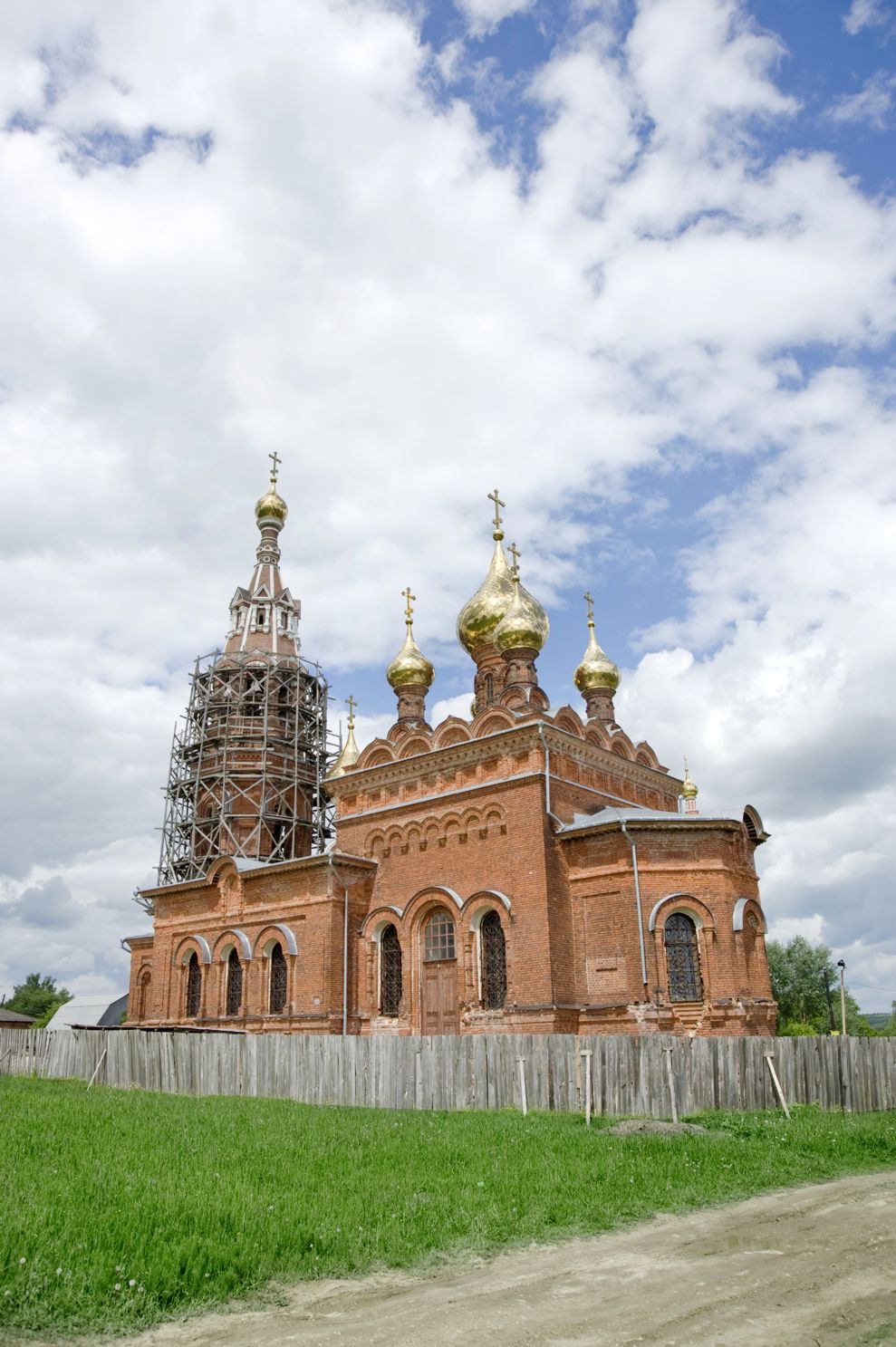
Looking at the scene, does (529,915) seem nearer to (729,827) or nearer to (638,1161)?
(729,827)

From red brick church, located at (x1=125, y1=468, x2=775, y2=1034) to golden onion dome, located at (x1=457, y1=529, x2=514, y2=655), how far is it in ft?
0.18

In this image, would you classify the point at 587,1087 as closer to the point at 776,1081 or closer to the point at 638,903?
the point at 776,1081

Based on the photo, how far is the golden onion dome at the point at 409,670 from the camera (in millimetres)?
26234

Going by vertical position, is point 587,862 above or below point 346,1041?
above

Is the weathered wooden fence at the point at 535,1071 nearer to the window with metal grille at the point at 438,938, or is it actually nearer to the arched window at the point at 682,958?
the arched window at the point at 682,958

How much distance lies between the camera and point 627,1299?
5504mm

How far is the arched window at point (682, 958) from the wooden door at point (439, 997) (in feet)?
14.7

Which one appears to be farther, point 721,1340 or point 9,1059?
point 9,1059

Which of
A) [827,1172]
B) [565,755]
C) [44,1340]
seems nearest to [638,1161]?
[827,1172]

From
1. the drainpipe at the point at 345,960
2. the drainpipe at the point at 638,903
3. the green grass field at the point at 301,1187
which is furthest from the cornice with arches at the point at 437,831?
the green grass field at the point at 301,1187

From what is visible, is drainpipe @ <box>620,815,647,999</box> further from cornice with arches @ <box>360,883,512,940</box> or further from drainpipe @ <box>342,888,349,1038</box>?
drainpipe @ <box>342,888,349,1038</box>

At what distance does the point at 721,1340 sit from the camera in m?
4.81

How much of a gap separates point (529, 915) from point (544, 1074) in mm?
5573

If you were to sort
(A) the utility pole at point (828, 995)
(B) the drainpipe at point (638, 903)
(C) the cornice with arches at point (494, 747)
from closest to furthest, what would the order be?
(B) the drainpipe at point (638, 903)
(C) the cornice with arches at point (494, 747)
(A) the utility pole at point (828, 995)
